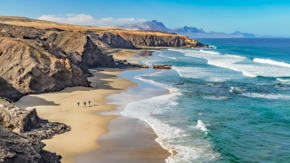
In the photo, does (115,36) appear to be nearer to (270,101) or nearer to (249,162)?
(270,101)

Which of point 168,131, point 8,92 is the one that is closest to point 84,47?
point 8,92

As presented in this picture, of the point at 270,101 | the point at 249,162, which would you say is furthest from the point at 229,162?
the point at 270,101

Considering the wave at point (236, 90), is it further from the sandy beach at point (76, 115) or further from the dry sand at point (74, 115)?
the dry sand at point (74, 115)

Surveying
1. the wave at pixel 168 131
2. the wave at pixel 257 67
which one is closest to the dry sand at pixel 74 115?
the wave at pixel 168 131

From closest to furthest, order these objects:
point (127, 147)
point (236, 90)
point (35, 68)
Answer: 1. point (127, 147)
2. point (35, 68)
3. point (236, 90)

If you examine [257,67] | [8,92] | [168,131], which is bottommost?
[168,131]

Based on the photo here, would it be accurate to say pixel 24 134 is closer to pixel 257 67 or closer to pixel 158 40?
pixel 257 67
